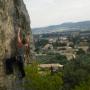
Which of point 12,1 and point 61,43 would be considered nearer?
point 12,1

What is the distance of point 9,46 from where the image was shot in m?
11.6

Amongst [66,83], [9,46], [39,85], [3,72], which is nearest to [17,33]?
[9,46]

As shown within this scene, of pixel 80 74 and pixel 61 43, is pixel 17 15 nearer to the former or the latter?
pixel 80 74

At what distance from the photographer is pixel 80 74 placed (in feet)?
149

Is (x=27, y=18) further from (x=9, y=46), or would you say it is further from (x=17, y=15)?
(x=9, y=46)

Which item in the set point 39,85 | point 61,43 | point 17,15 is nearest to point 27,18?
point 17,15

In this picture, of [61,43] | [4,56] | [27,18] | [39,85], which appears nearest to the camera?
[4,56]

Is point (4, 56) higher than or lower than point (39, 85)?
higher

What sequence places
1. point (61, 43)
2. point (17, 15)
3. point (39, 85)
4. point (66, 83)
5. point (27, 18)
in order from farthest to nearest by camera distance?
point (61, 43), point (66, 83), point (39, 85), point (27, 18), point (17, 15)

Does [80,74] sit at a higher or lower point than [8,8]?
lower

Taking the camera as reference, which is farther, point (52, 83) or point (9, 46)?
point (52, 83)

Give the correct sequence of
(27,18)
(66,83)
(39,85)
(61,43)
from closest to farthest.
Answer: (27,18), (39,85), (66,83), (61,43)

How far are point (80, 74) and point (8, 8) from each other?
113 ft

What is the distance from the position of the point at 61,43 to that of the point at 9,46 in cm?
13961
